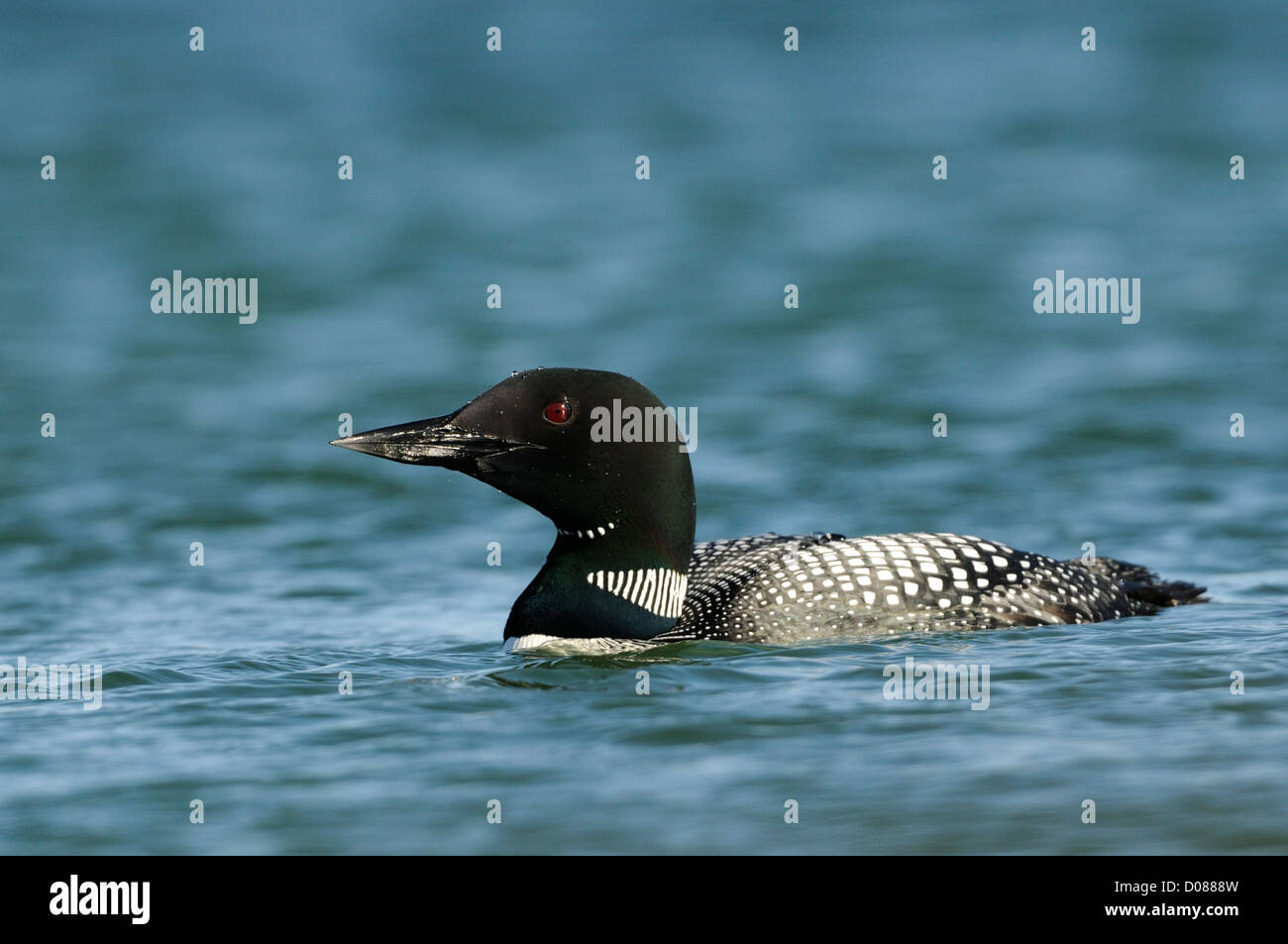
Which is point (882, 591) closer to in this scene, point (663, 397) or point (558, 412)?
point (558, 412)

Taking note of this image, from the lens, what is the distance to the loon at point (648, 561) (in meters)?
4.46

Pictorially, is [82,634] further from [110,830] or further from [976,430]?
[976,430]

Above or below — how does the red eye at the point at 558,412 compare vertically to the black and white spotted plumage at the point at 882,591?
above

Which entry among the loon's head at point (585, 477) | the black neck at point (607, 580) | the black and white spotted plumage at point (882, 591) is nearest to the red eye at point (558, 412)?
the loon's head at point (585, 477)

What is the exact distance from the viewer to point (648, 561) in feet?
15.2

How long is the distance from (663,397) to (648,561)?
399 cm

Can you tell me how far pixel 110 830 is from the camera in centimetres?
315

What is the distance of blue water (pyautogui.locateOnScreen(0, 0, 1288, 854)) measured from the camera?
333 centimetres

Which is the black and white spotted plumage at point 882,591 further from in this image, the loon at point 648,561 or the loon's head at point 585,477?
the loon's head at point 585,477

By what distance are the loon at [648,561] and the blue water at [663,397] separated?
0.17 metres

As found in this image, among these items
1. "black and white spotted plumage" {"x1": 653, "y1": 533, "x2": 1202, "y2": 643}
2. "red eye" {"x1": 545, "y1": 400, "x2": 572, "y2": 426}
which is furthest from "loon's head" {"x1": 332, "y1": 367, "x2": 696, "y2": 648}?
"black and white spotted plumage" {"x1": 653, "y1": 533, "x2": 1202, "y2": 643}

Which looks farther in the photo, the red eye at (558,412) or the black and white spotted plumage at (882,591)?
the black and white spotted plumage at (882,591)

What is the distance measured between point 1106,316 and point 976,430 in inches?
79.5
